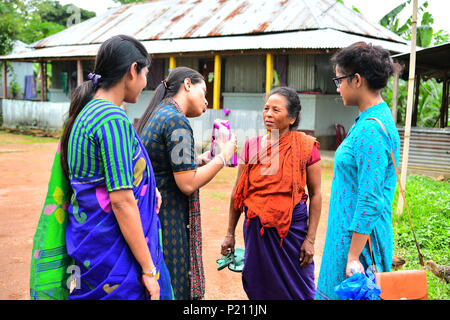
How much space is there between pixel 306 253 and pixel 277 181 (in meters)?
0.50

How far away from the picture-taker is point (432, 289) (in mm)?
3609

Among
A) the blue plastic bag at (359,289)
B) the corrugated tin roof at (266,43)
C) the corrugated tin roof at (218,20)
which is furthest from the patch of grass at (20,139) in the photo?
the blue plastic bag at (359,289)

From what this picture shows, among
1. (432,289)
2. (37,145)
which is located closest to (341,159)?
(432,289)

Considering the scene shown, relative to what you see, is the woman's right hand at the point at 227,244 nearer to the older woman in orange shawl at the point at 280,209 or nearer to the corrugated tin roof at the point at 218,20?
the older woman in orange shawl at the point at 280,209

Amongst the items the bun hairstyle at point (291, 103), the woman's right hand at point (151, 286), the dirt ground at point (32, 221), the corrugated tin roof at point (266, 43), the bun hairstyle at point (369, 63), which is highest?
the corrugated tin roof at point (266, 43)

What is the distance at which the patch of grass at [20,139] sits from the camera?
1451 cm

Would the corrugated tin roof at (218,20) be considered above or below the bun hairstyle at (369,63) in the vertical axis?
above

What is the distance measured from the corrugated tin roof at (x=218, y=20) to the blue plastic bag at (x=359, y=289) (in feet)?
36.5

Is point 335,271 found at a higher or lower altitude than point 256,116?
lower

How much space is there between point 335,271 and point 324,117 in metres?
10.9

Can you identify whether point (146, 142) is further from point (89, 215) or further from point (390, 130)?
point (390, 130)

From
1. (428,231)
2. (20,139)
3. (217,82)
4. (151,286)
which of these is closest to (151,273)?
(151,286)

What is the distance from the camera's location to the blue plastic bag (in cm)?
172

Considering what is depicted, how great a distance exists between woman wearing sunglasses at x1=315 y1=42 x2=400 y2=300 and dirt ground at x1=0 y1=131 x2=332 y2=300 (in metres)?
1.75
